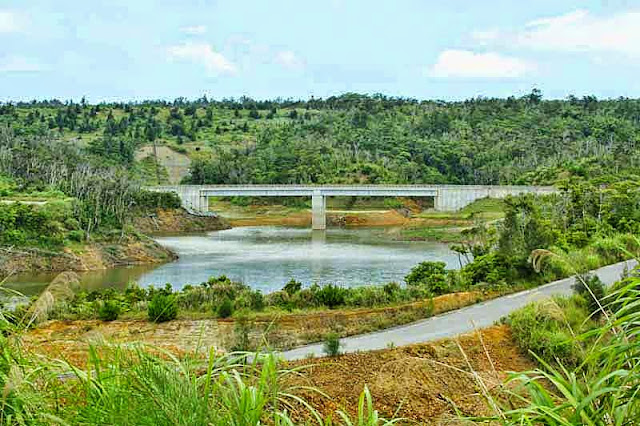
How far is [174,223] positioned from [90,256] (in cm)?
2525

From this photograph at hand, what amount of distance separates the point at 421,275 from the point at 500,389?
25429mm

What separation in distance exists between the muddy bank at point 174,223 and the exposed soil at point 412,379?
5437 cm

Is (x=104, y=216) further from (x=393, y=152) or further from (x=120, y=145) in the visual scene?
(x=393, y=152)

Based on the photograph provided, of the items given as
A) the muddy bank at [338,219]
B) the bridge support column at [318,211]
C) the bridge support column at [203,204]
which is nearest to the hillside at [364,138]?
the muddy bank at [338,219]

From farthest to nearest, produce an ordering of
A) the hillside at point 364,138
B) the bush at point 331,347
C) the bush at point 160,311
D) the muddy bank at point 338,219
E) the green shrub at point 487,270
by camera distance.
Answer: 1. the hillside at point 364,138
2. the muddy bank at point 338,219
3. the green shrub at point 487,270
4. the bush at point 160,311
5. the bush at point 331,347

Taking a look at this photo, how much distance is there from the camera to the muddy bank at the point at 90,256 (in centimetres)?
4653

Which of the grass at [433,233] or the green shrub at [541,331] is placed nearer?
the green shrub at [541,331]

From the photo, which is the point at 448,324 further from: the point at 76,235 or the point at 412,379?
the point at 76,235

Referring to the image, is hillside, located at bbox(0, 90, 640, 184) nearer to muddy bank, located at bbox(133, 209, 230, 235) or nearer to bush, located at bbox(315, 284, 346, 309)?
muddy bank, located at bbox(133, 209, 230, 235)

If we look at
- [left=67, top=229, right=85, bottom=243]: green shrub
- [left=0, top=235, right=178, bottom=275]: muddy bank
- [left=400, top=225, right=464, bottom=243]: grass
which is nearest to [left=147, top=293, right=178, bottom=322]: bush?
[left=0, top=235, right=178, bottom=275]: muddy bank

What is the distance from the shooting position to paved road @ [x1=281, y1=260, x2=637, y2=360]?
17.6 metres

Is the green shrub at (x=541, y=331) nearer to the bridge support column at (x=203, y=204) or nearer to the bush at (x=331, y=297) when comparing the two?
the bush at (x=331, y=297)

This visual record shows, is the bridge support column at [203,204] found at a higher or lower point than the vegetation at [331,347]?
lower

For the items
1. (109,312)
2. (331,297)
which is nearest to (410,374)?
(331,297)
